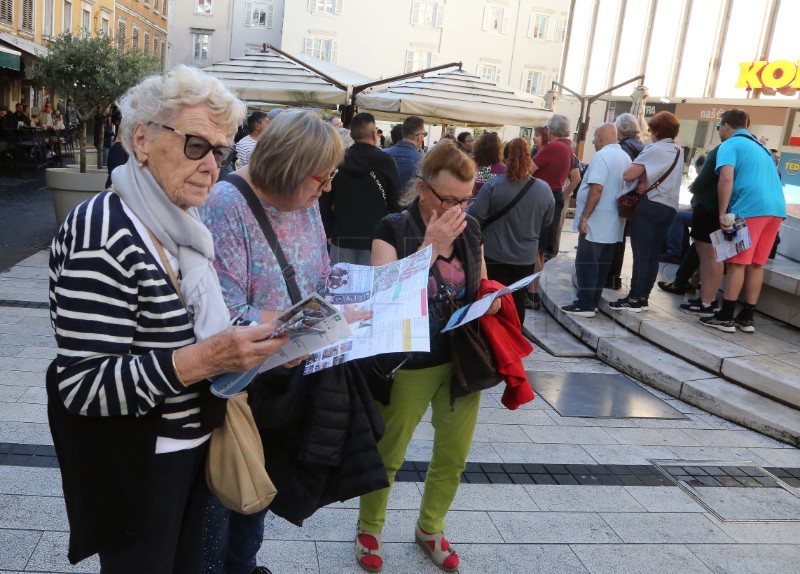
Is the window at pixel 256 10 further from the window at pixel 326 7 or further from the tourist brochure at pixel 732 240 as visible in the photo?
the tourist brochure at pixel 732 240

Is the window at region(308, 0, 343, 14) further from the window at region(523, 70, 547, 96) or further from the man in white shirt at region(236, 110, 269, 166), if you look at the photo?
the man in white shirt at region(236, 110, 269, 166)

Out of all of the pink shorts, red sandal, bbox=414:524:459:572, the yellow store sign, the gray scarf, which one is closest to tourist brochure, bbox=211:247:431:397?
the gray scarf

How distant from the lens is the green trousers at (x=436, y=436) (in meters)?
2.84

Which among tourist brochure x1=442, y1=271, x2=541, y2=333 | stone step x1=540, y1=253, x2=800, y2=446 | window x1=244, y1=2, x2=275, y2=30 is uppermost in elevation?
window x1=244, y1=2, x2=275, y2=30

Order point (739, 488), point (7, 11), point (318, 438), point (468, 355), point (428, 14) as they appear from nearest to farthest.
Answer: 1. point (318, 438)
2. point (468, 355)
3. point (739, 488)
4. point (7, 11)
5. point (428, 14)

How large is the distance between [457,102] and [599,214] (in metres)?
3.84

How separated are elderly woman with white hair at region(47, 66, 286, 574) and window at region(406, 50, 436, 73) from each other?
1685 inches

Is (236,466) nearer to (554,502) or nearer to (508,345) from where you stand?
(508,345)

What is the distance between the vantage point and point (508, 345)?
9.30 feet

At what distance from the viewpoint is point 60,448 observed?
1.68m

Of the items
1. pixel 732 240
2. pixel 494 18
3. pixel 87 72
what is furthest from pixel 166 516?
pixel 494 18

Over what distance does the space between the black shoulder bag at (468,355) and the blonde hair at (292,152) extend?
2.44 feet

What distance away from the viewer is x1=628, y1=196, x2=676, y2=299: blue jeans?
6.50 m

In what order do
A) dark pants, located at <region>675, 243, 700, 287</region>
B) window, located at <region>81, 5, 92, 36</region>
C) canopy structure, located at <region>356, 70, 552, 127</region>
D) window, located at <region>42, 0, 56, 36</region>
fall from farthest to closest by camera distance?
window, located at <region>81, 5, 92, 36</region> → window, located at <region>42, 0, 56, 36</region> → canopy structure, located at <region>356, 70, 552, 127</region> → dark pants, located at <region>675, 243, 700, 287</region>
